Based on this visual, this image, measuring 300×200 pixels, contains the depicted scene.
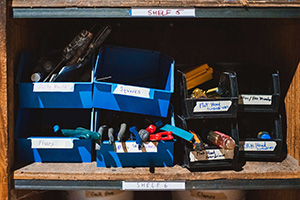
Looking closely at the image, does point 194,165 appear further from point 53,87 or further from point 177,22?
point 177,22

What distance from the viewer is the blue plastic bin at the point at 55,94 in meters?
1.05

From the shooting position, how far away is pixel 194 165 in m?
1.04

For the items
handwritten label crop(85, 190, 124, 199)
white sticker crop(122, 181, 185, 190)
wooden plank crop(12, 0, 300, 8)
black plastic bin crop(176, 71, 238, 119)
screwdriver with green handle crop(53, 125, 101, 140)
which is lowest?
handwritten label crop(85, 190, 124, 199)

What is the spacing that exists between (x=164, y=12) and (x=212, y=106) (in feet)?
1.23

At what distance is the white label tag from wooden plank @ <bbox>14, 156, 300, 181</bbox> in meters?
0.08

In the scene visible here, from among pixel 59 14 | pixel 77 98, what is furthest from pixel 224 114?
pixel 59 14

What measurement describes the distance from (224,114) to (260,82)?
31cm

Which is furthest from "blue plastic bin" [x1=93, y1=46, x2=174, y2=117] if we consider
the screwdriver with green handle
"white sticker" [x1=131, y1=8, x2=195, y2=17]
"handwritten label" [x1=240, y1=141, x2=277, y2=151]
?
"handwritten label" [x1=240, y1=141, x2=277, y2=151]

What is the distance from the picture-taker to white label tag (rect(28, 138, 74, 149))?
1050mm

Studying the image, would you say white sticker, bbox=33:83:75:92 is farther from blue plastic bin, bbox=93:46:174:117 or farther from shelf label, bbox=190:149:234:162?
shelf label, bbox=190:149:234:162

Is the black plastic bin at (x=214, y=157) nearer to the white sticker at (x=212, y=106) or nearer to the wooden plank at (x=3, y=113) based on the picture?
the white sticker at (x=212, y=106)

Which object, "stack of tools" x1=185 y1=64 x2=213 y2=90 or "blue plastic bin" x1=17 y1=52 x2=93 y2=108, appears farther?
"stack of tools" x1=185 y1=64 x2=213 y2=90

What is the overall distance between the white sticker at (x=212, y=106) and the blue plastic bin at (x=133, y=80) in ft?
0.38

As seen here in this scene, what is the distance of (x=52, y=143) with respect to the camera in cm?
105
